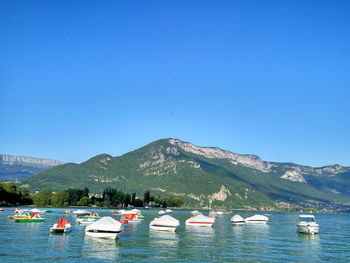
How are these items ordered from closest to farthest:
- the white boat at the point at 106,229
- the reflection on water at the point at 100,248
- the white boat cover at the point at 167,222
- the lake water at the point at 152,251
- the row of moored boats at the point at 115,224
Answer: the lake water at the point at 152,251 < the reflection on water at the point at 100,248 < the white boat at the point at 106,229 < the row of moored boats at the point at 115,224 < the white boat cover at the point at 167,222

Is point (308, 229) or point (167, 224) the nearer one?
point (167, 224)

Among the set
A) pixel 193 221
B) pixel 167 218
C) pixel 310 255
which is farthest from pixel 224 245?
pixel 193 221

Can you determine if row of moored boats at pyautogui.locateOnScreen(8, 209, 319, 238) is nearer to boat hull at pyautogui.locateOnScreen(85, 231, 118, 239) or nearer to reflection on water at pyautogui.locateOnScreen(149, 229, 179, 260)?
boat hull at pyautogui.locateOnScreen(85, 231, 118, 239)

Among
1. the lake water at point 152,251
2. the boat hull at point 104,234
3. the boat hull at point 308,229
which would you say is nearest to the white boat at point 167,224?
the lake water at point 152,251

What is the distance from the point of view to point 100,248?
60.1 m

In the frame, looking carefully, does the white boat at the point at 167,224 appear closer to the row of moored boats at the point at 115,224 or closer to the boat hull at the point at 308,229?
the row of moored boats at the point at 115,224

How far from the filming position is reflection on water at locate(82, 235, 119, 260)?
53.6 meters

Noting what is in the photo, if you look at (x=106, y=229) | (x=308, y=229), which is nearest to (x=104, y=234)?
(x=106, y=229)

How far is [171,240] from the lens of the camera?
2982 inches

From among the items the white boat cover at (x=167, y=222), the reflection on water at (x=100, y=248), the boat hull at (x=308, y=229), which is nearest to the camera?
the reflection on water at (x=100, y=248)

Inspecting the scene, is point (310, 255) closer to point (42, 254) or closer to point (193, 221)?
point (42, 254)

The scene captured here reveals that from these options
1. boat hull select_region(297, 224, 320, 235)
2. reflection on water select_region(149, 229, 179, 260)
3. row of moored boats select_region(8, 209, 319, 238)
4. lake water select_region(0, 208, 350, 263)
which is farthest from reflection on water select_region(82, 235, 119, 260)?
boat hull select_region(297, 224, 320, 235)

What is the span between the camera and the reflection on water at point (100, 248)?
5364 cm

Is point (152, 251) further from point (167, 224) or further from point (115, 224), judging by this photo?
point (167, 224)
